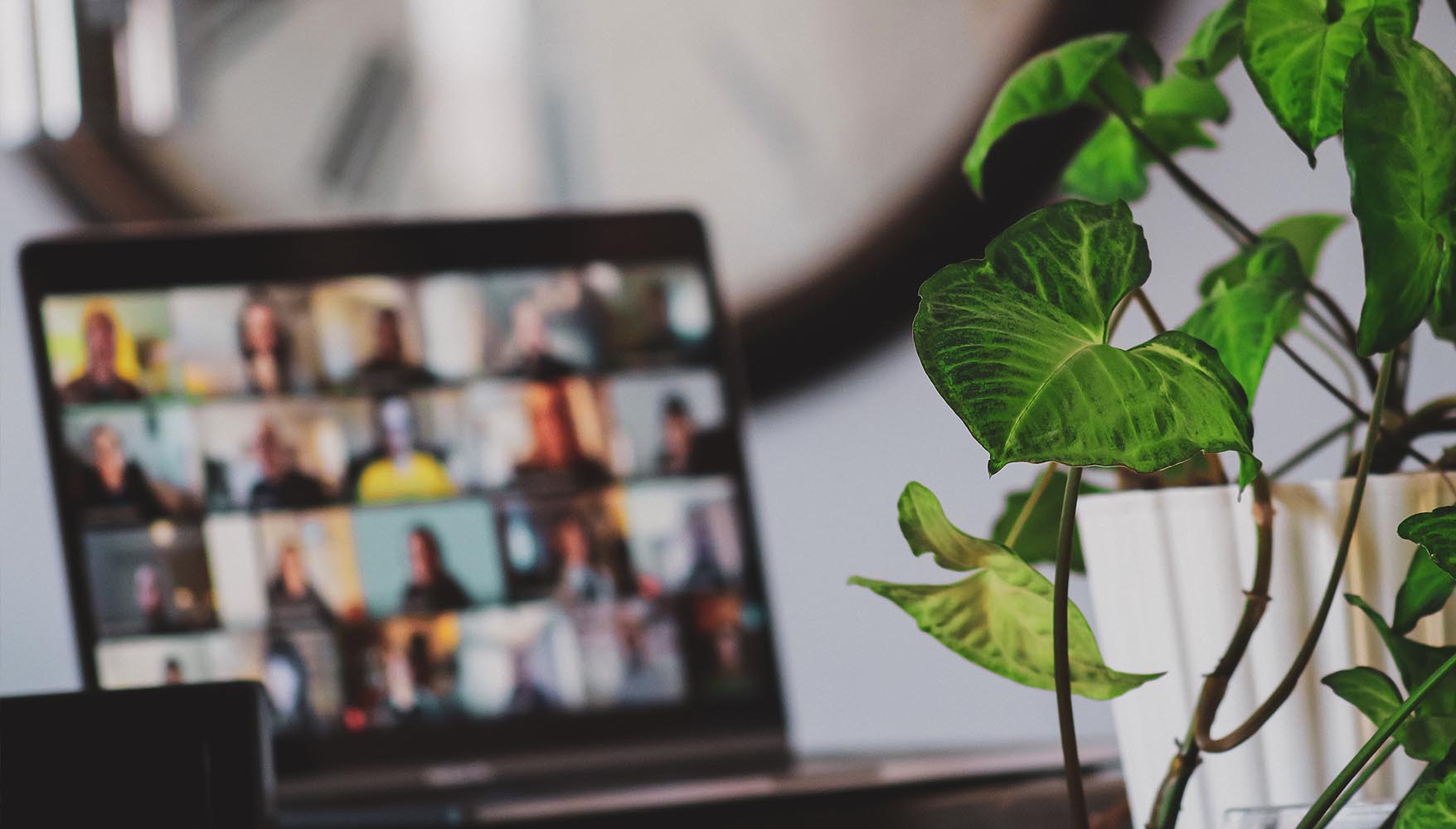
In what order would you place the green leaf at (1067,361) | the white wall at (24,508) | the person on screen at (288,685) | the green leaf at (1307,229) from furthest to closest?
the white wall at (24,508) → the person on screen at (288,685) → the green leaf at (1307,229) → the green leaf at (1067,361)

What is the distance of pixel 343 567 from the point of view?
0.70m

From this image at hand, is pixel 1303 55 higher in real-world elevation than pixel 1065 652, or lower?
higher

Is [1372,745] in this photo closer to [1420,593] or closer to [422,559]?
[1420,593]

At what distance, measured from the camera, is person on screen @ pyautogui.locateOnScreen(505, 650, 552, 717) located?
2.31 ft

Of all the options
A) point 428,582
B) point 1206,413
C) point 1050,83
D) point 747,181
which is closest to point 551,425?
point 428,582

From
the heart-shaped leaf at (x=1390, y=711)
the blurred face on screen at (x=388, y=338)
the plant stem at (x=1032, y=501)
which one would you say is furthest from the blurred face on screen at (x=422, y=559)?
the heart-shaped leaf at (x=1390, y=711)

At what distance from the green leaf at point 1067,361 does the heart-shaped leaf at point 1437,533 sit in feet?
0.19

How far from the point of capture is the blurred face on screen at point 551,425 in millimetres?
740

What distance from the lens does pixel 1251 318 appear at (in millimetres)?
286

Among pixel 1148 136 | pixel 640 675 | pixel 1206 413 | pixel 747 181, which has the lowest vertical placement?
pixel 640 675

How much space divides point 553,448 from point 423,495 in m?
0.08

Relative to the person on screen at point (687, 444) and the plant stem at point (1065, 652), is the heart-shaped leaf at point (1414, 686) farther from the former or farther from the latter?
the person on screen at point (687, 444)

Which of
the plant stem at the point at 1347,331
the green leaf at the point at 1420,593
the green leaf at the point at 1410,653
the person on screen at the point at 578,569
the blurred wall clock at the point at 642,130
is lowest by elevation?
the green leaf at the point at 1410,653

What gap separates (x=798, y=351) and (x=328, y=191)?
16.7 inches
